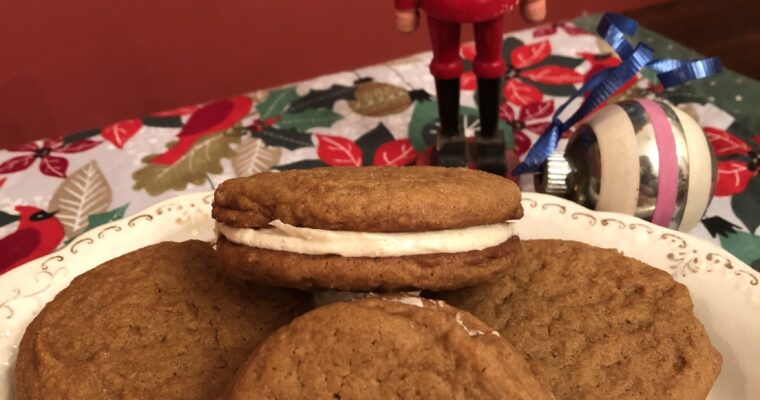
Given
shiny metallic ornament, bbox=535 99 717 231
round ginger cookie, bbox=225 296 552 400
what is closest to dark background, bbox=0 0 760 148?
shiny metallic ornament, bbox=535 99 717 231

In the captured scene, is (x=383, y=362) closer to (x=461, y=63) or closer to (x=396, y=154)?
(x=461, y=63)

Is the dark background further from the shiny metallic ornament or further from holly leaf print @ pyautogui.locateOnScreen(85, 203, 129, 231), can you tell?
the shiny metallic ornament

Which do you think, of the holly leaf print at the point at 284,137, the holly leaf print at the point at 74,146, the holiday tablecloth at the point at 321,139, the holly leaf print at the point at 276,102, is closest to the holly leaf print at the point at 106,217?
the holiday tablecloth at the point at 321,139

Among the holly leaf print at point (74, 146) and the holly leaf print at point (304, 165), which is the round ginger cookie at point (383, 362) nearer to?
the holly leaf print at point (304, 165)

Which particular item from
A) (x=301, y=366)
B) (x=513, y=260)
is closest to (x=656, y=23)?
(x=513, y=260)

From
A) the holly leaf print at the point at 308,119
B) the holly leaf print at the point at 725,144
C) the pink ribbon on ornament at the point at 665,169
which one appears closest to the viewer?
the pink ribbon on ornament at the point at 665,169

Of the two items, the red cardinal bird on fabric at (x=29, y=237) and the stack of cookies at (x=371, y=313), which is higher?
the stack of cookies at (x=371, y=313)
